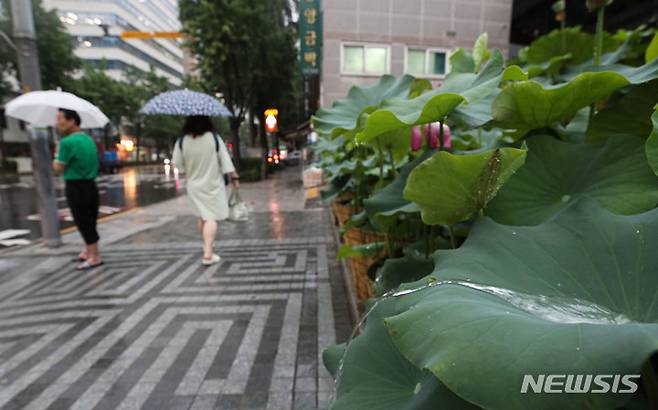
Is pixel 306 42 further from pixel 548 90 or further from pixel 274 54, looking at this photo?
pixel 548 90

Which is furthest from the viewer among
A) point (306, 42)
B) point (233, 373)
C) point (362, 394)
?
point (306, 42)

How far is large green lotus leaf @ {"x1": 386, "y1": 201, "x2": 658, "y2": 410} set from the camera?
47cm

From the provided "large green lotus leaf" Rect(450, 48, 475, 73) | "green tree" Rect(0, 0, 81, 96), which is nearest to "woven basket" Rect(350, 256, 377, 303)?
"large green lotus leaf" Rect(450, 48, 475, 73)

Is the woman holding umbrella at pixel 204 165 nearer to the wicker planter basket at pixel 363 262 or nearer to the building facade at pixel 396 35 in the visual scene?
the wicker planter basket at pixel 363 262

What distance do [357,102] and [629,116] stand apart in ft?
3.98

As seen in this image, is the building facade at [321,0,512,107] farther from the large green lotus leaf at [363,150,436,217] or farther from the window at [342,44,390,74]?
the large green lotus leaf at [363,150,436,217]

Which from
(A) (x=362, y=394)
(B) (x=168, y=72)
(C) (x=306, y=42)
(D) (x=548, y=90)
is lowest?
(A) (x=362, y=394)

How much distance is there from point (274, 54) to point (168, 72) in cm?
6494

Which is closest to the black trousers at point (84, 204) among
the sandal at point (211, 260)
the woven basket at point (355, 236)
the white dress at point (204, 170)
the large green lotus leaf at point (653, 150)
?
the white dress at point (204, 170)

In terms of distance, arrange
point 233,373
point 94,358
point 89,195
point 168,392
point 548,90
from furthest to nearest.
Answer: point 89,195
point 94,358
point 233,373
point 168,392
point 548,90

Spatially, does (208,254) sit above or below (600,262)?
below

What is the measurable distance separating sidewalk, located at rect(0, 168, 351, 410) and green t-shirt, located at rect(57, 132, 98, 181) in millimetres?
1123

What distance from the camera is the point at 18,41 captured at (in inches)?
212

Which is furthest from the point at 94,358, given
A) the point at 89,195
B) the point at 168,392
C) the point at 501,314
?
the point at 501,314
